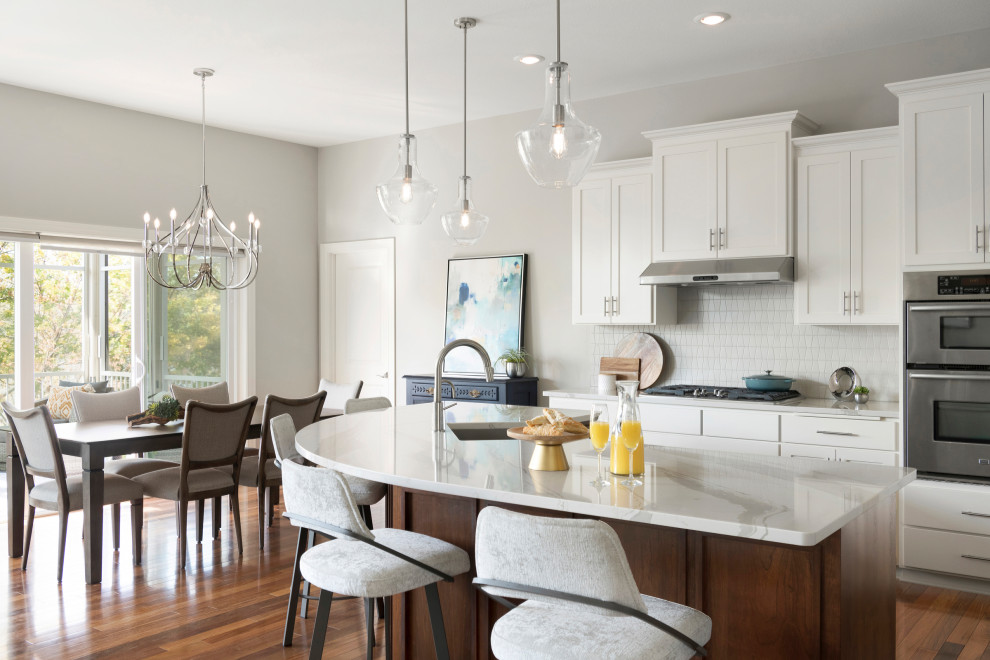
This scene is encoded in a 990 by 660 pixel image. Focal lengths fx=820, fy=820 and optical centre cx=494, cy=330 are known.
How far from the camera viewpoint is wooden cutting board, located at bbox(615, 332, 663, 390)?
214 inches

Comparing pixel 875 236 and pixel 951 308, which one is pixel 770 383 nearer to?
pixel 875 236

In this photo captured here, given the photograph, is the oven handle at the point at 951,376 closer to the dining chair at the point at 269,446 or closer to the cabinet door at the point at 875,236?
the cabinet door at the point at 875,236

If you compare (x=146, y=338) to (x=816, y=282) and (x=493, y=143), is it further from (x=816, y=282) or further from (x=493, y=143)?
(x=816, y=282)

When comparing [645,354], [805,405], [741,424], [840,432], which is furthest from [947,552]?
[645,354]

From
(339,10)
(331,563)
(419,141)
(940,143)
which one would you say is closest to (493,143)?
(419,141)

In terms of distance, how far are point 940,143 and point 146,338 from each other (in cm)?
548

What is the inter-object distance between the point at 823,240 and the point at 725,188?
2.06 feet

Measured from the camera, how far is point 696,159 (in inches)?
193

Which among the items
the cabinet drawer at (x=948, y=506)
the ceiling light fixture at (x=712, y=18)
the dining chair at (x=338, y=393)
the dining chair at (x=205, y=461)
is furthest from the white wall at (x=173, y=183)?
the cabinet drawer at (x=948, y=506)

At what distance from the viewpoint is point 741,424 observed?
15.2ft

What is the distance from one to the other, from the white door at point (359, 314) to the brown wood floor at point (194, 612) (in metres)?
2.46

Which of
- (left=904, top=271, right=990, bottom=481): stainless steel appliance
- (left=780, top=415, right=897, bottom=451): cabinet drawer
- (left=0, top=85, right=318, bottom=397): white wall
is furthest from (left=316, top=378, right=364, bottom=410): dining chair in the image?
(left=904, top=271, right=990, bottom=481): stainless steel appliance

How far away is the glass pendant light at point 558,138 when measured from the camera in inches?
108

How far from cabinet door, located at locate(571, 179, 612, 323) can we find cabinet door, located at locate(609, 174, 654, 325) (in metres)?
0.05
